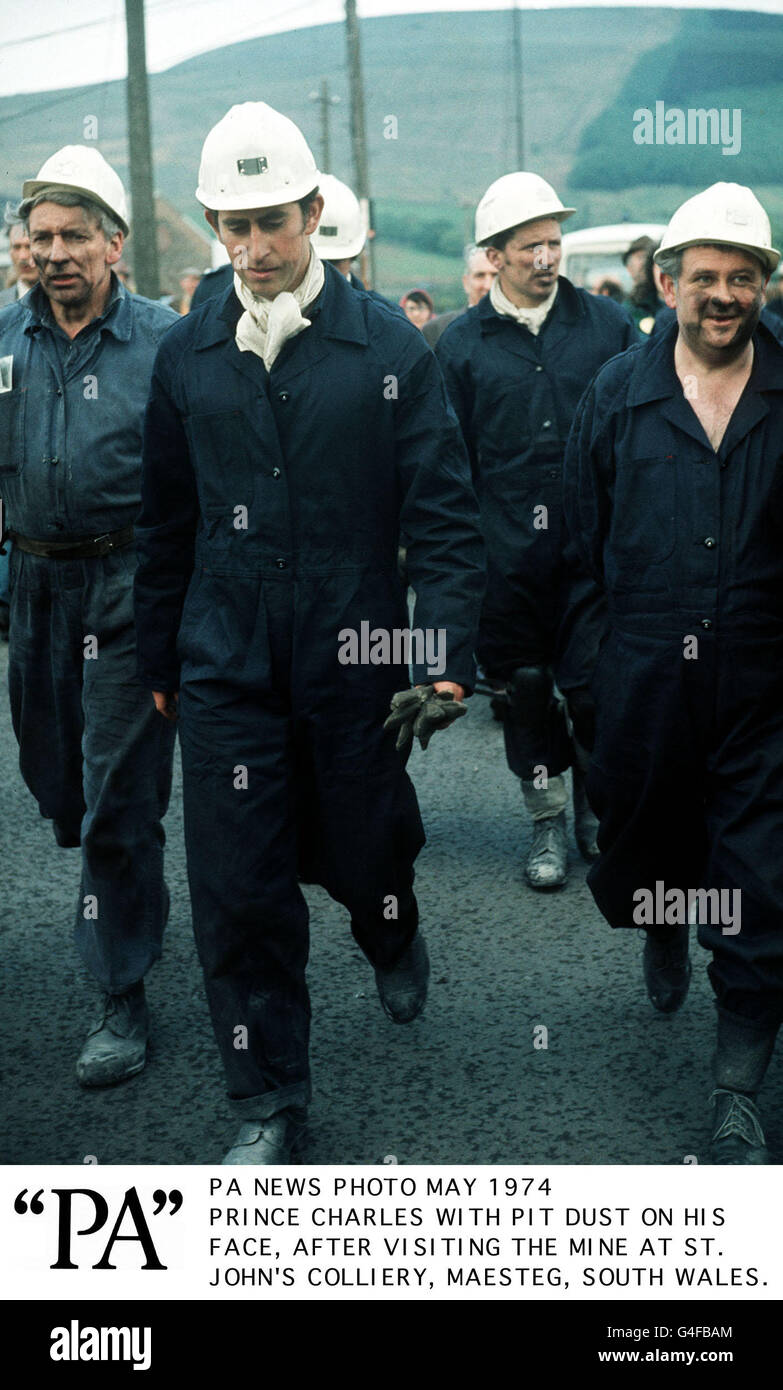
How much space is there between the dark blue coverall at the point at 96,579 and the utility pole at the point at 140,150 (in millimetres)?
13631

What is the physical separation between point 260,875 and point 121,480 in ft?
3.91

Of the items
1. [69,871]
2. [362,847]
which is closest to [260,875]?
[362,847]

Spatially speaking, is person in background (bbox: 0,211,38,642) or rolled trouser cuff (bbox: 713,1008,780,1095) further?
person in background (bbox: 0,211,38,642)

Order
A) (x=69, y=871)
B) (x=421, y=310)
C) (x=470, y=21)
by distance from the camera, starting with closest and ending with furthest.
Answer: (x=69, y=871) → (x=421, y=310) → (x=470, y=21)

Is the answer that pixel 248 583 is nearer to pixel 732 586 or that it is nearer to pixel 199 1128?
pixel 732 586

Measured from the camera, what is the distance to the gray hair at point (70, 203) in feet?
14.1

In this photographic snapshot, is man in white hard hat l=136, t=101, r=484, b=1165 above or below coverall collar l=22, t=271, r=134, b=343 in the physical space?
below

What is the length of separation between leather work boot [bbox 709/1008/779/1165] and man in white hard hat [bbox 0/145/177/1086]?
4.82ft

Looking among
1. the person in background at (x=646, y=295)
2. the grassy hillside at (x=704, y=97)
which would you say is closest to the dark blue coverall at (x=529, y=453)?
the person in background at (x=646, y=295)

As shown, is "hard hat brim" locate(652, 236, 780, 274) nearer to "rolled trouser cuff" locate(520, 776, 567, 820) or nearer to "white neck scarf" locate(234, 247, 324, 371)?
"white neck scarf" locate(234, 247, 324, 371)

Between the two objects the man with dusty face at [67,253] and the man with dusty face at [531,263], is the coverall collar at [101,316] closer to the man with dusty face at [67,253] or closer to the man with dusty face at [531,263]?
the man with dusty face at [67,253]

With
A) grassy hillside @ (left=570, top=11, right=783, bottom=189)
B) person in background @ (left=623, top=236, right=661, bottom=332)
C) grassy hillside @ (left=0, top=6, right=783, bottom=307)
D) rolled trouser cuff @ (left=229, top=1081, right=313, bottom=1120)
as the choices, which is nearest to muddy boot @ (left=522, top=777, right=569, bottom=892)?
rolled trouser cuff @ (left=229, top=1081, right=313, bottom=1120)

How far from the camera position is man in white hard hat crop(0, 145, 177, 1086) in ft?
14.1

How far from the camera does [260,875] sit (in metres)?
3.69
